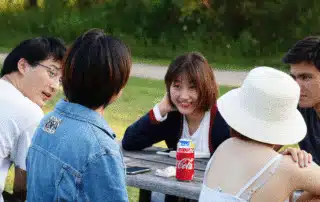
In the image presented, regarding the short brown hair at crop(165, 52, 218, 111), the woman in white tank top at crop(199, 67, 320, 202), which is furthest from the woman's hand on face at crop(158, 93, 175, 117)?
the woman in white tank top at crop(199, 67, 320, 202)

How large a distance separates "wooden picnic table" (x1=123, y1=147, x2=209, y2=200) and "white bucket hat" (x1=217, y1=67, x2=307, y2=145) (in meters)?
0.72

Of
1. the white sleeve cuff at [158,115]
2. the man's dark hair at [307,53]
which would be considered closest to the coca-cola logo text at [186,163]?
the white sleeve cuff at [158,115]

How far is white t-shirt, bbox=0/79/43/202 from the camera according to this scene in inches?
126

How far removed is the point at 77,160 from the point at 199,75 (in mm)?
2024

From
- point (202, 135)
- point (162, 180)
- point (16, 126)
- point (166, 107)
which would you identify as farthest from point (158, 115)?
point (16, 126)

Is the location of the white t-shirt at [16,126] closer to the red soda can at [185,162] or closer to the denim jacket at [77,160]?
the red soda can at [185,162]

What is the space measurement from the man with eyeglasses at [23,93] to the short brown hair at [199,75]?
92 cm

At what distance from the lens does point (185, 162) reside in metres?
3.28

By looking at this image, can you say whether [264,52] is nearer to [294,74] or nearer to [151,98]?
[151,98]

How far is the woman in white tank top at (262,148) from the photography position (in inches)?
96.6

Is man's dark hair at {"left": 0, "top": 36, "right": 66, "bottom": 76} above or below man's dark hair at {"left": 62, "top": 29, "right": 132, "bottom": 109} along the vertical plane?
below

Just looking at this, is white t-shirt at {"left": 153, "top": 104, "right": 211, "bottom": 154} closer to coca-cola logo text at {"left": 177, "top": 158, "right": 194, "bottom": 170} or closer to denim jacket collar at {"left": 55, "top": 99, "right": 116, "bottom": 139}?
coca-cola logo text at {"left": 177, "top": 158, "right": 194, "bottom": 170}

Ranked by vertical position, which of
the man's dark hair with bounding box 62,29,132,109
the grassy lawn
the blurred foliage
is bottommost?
the blurred foliage

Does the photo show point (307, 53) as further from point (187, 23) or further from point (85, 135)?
point (187, 23)
